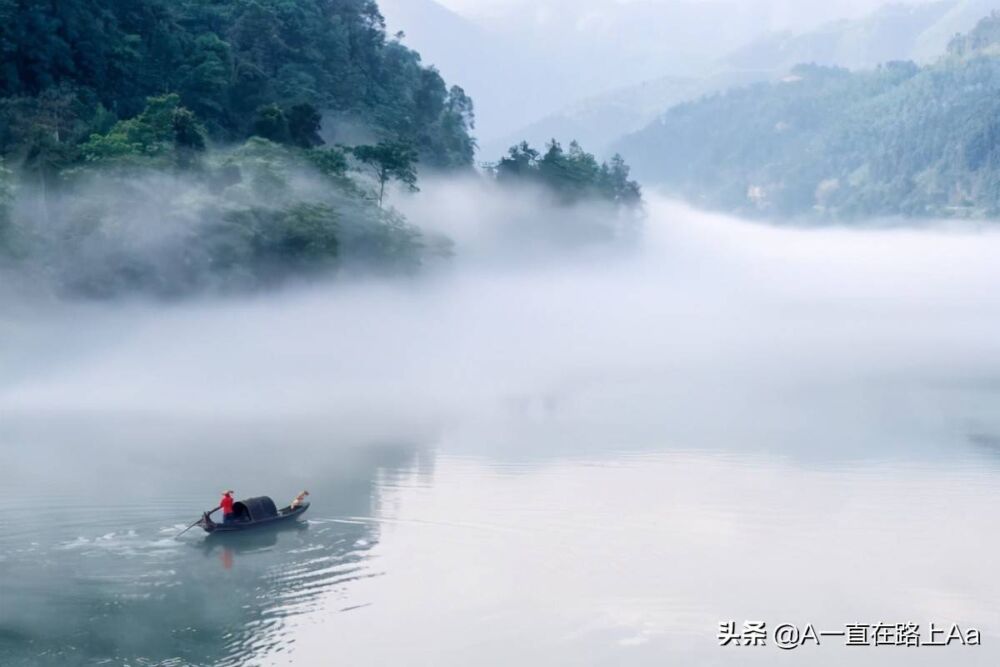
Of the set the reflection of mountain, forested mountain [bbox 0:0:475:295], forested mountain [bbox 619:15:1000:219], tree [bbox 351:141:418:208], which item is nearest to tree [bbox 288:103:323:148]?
forested mountain [bbox 0:0:475:295]

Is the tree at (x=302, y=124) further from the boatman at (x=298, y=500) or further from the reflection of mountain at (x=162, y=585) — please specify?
the boatman at (x=298, y=500)

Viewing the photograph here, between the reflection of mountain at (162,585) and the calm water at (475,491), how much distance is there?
0.13 ft

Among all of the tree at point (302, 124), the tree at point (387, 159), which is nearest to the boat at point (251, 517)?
the tree at point (302, 124)

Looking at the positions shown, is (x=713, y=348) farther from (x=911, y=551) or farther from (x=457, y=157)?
(x=457, y=157)

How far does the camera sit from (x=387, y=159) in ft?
145

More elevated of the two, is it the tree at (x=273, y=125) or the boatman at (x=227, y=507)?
the tree at (x=273, y=125)

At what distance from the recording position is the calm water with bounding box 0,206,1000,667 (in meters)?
12.7

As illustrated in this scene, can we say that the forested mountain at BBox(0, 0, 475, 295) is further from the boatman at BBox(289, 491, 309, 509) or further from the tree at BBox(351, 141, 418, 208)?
the boatman at BBox(289, 491, 309, 509)

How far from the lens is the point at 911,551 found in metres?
15.0

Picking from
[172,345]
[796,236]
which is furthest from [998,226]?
[172,345]

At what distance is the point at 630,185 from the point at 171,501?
62011 mm

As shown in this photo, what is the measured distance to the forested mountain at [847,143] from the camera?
405ft

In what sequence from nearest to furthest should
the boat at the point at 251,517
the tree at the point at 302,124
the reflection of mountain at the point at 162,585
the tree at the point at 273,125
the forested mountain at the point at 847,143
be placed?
the reflection of mountain at the point at 162,585 < the boat at the point at 251,517 < the tree at the point at 273,125 < the tree at the point at 302,124 < the forested mountain at the point at 847,143

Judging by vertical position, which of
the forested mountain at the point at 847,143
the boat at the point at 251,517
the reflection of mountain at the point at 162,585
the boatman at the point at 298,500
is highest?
the forested mountain at the point at 847,143
